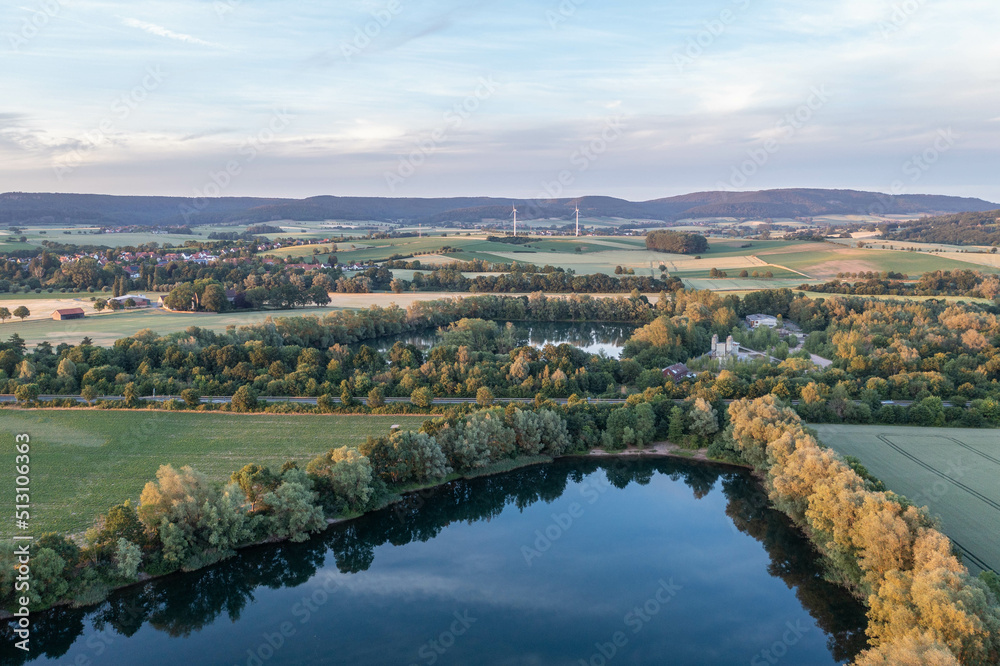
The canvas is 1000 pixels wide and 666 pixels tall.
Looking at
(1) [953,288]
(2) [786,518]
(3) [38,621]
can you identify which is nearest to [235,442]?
(3) [38,621]

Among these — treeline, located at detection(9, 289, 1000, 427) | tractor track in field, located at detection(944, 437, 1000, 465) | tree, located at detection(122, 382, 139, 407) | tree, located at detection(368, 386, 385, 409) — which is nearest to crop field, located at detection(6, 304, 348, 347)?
treeline, located at detection(9, 289, 1000, 427)

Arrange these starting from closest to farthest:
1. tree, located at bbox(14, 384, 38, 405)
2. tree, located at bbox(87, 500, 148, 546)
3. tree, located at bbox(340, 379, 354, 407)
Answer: tree, located at bbox(87, 500, 148, 546) → tree, located at bbox(14, 384, 38, 405) → tree, located at bbox(340, 379, 354, 407)

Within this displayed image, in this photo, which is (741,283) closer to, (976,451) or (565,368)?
(565,368)

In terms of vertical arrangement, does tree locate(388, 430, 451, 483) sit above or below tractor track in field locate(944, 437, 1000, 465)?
above

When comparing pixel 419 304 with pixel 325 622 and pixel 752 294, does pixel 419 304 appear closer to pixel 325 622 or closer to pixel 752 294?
pixel 752 294

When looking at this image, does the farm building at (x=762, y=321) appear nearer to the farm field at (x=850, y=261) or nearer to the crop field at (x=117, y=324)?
the farm field at (x=850, y=261)

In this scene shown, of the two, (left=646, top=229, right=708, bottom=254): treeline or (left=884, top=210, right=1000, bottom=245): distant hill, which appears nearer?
(left=646, top=229, right=708, bottom=254): treeline

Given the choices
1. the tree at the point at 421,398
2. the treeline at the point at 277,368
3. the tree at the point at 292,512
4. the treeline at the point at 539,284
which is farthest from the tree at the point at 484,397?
the treeline at the point at 539,284

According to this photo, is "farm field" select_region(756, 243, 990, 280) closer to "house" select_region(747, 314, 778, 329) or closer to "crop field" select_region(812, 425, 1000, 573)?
"house" select_region(747, 314, 778, 329)
